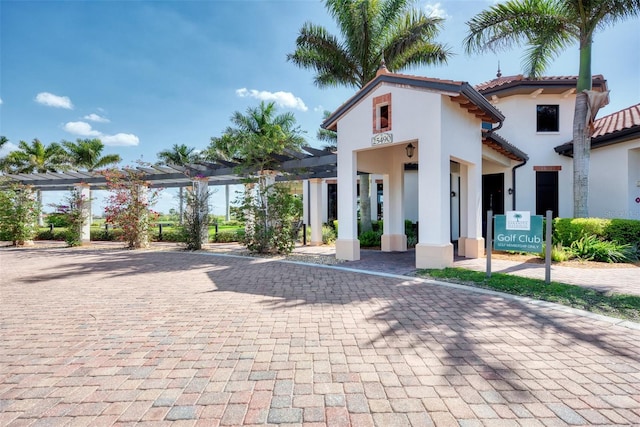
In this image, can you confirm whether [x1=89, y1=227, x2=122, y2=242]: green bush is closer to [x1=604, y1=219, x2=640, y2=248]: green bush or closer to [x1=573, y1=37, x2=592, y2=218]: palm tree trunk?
[x1=573, y1=37, x2=592, y2=218]: palm tree trunk

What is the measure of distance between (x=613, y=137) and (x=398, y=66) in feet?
27.4

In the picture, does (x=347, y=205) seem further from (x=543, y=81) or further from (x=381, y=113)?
(x=543, y=81)

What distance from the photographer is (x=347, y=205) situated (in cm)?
952

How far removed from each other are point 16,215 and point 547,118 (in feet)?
83.2

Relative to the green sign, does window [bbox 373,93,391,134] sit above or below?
above

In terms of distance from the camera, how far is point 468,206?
10.1 m

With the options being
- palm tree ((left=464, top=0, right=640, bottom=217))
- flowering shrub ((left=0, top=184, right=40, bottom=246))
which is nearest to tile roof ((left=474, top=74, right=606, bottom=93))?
palm tree ((left=464, top=0, right=640, bottom=217))

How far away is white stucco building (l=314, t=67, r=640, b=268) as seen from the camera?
7.88 metres

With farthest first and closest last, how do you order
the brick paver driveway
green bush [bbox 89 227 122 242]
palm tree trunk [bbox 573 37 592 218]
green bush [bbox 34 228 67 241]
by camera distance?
1. green bush [bbox 34 228 67 241]
2. green bush [bbox 89 227 122 242]
3. palm tree trunk [bbox 573 37 592 218]
4. the brick paver driveway

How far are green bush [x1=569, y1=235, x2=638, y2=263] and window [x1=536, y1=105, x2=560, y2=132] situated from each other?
21.4 feet

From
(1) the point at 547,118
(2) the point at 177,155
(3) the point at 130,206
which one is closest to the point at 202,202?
(3) the point at 130,206

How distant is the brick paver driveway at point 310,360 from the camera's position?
237cm

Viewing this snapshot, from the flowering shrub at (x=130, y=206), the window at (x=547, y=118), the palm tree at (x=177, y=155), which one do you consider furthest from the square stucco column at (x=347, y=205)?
the palm tree at (x=177, y=155)

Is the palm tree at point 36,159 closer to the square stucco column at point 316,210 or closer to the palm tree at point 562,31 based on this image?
the square stucco column at point 316,210
